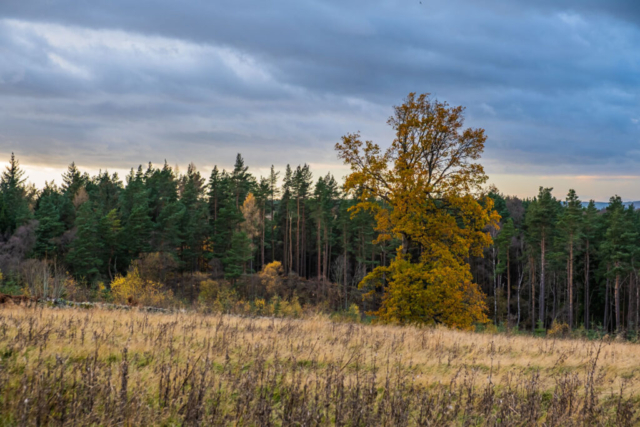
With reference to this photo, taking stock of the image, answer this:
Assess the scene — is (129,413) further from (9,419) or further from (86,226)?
(86,226)

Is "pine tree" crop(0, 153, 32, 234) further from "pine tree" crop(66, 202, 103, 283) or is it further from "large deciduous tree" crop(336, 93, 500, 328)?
"large deciduous tree" crop(336, 93, 500, 328)

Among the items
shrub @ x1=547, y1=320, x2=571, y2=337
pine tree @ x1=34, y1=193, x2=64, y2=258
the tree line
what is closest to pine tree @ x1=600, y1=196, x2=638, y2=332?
the tree line

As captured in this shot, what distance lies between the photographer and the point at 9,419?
152 inches

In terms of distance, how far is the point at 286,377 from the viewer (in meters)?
5.96

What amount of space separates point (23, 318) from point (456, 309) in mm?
→ 16212

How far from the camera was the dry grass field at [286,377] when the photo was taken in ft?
13.6

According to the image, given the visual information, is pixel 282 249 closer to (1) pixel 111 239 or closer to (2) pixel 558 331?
(1) pixel 111 239

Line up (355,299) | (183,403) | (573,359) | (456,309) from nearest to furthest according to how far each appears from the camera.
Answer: (183,403)
(573,359)
(456,309)
(355,299)

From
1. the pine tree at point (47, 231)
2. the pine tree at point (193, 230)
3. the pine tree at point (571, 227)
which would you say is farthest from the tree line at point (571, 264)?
the pine tree at point (47, 231)

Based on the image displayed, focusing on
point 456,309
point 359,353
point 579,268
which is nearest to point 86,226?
point 456,309

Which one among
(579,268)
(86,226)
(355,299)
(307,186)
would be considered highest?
(307,186)

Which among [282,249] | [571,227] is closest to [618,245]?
[571,227]

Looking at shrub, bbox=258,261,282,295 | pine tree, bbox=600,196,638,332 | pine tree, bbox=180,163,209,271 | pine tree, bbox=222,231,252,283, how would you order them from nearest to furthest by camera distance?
pine tree, bbox=600,196,638,332 → shrub, bbox=258,261,282,295 → pine tree, bbox=222,231,252,283 → pine tree, bbox=180,163,209,271

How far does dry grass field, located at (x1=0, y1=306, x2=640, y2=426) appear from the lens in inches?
163
